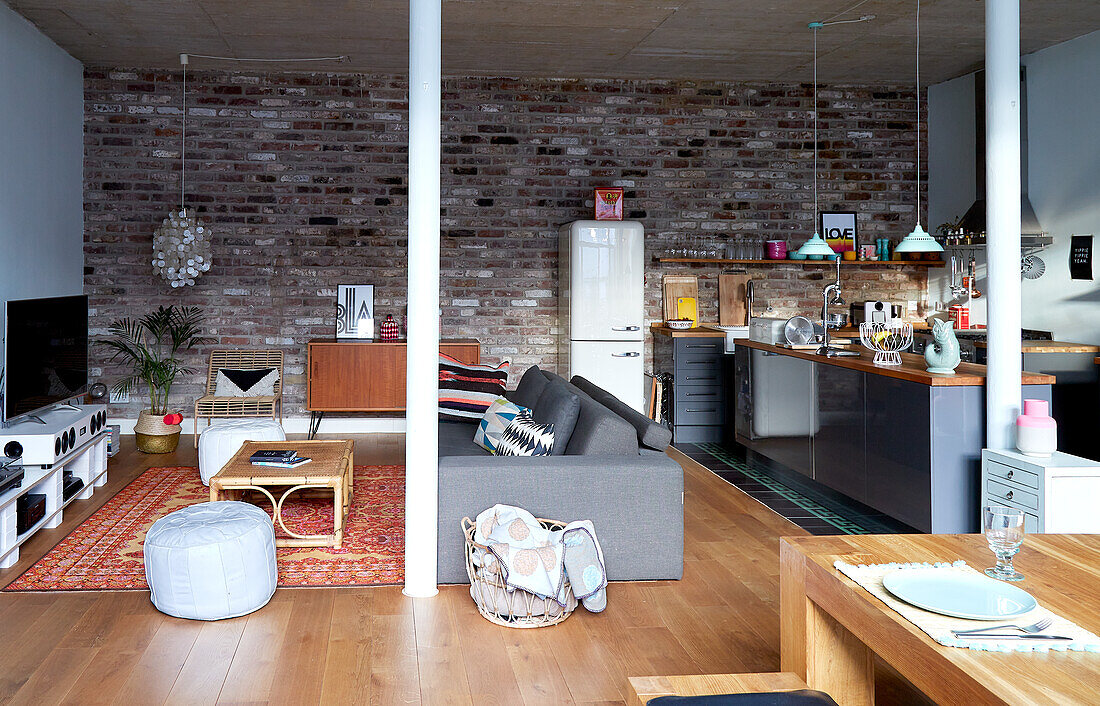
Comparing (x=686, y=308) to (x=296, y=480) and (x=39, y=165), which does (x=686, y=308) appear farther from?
(x=39, y=165)

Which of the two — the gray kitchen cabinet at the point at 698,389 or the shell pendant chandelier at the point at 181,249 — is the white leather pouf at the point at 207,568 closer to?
the shell pendant chandelier at the point at 181,249

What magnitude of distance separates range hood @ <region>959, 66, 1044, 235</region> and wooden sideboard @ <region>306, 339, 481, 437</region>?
185 inches

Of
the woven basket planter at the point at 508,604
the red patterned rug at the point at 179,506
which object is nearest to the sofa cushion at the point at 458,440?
the red patterned rug at the point at 179,506

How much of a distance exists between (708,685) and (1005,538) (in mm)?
743

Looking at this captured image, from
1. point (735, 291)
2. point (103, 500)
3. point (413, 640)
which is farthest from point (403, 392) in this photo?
point (413, 640)

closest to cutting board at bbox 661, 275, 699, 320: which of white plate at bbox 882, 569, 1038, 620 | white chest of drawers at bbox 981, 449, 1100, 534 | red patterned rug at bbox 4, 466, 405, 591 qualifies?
red patterned rug at bbox 4, 466, 405, 591

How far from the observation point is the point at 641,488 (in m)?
3.87

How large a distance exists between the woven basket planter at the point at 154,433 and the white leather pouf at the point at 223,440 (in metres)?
1.42

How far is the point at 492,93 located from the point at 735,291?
2.82m

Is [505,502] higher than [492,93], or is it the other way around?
[492,93]

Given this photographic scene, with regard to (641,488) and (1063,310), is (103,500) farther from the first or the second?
(1063,310)

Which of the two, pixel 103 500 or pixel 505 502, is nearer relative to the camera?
pixel 505 502

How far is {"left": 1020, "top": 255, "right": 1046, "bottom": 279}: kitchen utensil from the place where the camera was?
684cm

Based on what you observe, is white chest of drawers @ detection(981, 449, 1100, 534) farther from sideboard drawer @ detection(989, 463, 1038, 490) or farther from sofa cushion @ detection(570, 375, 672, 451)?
sofa cushion @ detection(570, 375, 672, 451)
